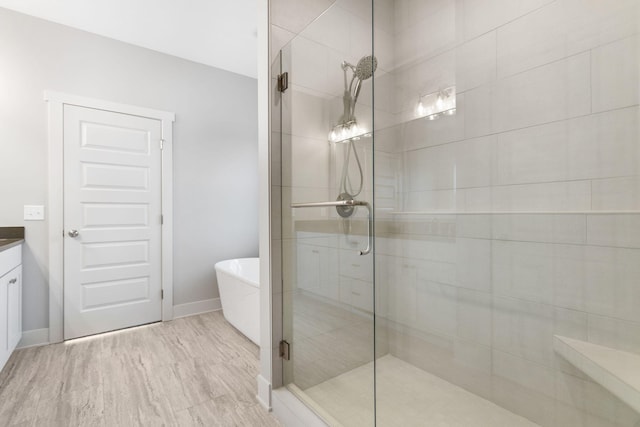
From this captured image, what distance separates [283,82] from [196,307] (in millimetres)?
2574

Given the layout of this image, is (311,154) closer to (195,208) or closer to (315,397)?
(315,397)

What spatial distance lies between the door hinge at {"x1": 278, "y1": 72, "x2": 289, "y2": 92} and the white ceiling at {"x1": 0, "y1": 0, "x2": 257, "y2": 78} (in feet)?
3.83

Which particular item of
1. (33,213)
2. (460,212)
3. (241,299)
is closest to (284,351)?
(241,299)

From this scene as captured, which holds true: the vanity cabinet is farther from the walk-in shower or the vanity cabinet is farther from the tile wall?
the tile wall

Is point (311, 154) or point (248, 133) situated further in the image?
point (248, 133)

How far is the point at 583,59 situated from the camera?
1.26 m

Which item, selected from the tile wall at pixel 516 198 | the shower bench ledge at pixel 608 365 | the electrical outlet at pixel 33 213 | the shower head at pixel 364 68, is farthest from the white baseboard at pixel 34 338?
the shower bench ledge at pixel 608 365

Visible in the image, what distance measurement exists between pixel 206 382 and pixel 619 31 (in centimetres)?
267

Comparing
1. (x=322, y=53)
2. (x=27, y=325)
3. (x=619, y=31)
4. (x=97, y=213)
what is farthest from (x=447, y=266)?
(x=27, y=325)

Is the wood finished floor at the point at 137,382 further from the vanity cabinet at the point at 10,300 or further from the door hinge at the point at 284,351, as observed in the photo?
the door hinge at the point at 284,351

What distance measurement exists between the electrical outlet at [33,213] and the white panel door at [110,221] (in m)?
0.16

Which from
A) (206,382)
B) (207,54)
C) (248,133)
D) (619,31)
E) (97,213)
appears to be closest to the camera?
(619,31)

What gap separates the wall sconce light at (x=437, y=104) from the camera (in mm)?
1733

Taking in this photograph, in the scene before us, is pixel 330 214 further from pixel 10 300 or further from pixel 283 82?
pixel 10 300
